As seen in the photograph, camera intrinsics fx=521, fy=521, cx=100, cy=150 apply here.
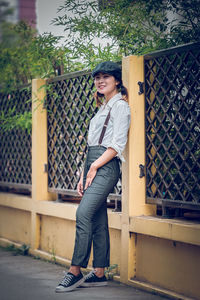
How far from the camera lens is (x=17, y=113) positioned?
23.9ft

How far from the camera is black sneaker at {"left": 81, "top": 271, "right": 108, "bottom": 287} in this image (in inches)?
191

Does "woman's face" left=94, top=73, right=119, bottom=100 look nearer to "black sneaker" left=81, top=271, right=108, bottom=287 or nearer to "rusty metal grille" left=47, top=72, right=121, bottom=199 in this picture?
"rusty metal grille" left=47, top=72, right=121, bottom=199

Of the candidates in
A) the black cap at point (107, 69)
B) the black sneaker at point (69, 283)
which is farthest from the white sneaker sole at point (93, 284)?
the black cap at point (107, 69)

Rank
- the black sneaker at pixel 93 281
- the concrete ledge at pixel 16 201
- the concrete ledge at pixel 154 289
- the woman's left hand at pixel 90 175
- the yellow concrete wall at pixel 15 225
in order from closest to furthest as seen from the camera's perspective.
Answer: the concrete ledge at pixel 154 289, the woman's left hand at pixel 90 175, the black sneaker at pixel 93 281, the concrete ledge at pixel 16 201, the yellow concrete wall at pixel 15 225

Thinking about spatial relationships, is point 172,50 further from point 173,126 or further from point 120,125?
point 120,125

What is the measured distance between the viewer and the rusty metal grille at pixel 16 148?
7.05m

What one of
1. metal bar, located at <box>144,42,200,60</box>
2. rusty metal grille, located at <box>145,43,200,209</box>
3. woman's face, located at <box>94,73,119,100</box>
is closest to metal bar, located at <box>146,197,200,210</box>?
rusty metal grille, located at <box>145,43,200,209</box>

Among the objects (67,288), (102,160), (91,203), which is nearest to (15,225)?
(67,288)

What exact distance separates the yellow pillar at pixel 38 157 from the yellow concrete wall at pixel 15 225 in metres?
0.30

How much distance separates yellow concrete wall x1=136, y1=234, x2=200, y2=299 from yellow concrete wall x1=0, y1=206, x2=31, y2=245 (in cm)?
238

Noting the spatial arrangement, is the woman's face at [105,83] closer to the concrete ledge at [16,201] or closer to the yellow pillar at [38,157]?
the yellow pillar at [38,157]

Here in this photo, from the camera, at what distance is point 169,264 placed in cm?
446

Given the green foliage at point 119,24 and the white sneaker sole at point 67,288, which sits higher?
the green foliage at point 119,24

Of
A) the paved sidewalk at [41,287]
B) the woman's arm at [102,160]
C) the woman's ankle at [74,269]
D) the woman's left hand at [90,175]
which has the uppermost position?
the woman's arm at [102,160]
